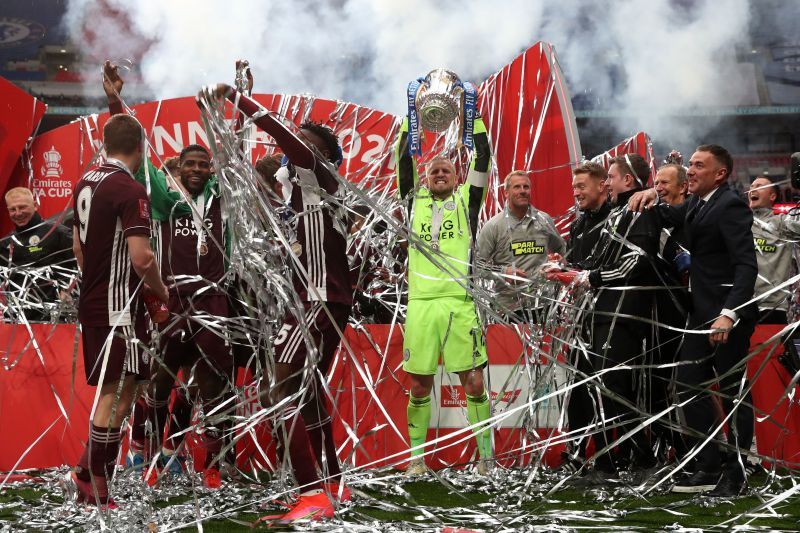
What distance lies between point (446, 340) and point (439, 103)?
1.37 meters

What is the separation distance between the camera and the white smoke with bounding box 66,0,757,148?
13195 millimetres

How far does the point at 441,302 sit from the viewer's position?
491 cm

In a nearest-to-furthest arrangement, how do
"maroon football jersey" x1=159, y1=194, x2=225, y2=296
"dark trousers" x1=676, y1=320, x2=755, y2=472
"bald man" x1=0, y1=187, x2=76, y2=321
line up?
1. "dark trousers" x1=676, y1=320, x2=755, y2=472
2. "maroon football jersey" x1=159, y1=194, x2=225, y2=296
3. "bald man" x1=0, y1=187, x2=76, y2=321

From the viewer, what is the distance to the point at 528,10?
15961 millimetres

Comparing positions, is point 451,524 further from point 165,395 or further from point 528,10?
point 528,10

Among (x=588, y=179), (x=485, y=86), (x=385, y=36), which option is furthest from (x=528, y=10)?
(x=588, y=179)

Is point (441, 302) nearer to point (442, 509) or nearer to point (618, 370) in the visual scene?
point (618, 370)

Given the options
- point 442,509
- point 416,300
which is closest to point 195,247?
point 416,300

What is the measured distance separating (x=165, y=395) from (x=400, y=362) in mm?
1409

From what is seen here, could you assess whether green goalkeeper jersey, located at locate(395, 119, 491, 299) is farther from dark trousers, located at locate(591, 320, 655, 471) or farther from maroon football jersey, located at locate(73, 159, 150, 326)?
maroon football jersey, located at locate(73, 159, 150, 326)

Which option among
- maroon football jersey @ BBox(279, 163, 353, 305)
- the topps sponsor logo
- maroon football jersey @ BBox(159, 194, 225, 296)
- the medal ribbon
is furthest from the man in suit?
the topps sponsor logo

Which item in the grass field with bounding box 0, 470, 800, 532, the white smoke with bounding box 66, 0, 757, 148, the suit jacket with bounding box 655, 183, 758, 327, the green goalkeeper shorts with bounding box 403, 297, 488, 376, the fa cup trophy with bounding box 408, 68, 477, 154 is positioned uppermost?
the white smoke with bounding box 66, 0, 757, 148

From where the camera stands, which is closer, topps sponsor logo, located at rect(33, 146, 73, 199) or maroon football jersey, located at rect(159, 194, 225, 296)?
maroon football jersey, located at rect(159, 194, 225, 296)

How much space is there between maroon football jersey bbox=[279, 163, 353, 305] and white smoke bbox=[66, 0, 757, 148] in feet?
26.5
